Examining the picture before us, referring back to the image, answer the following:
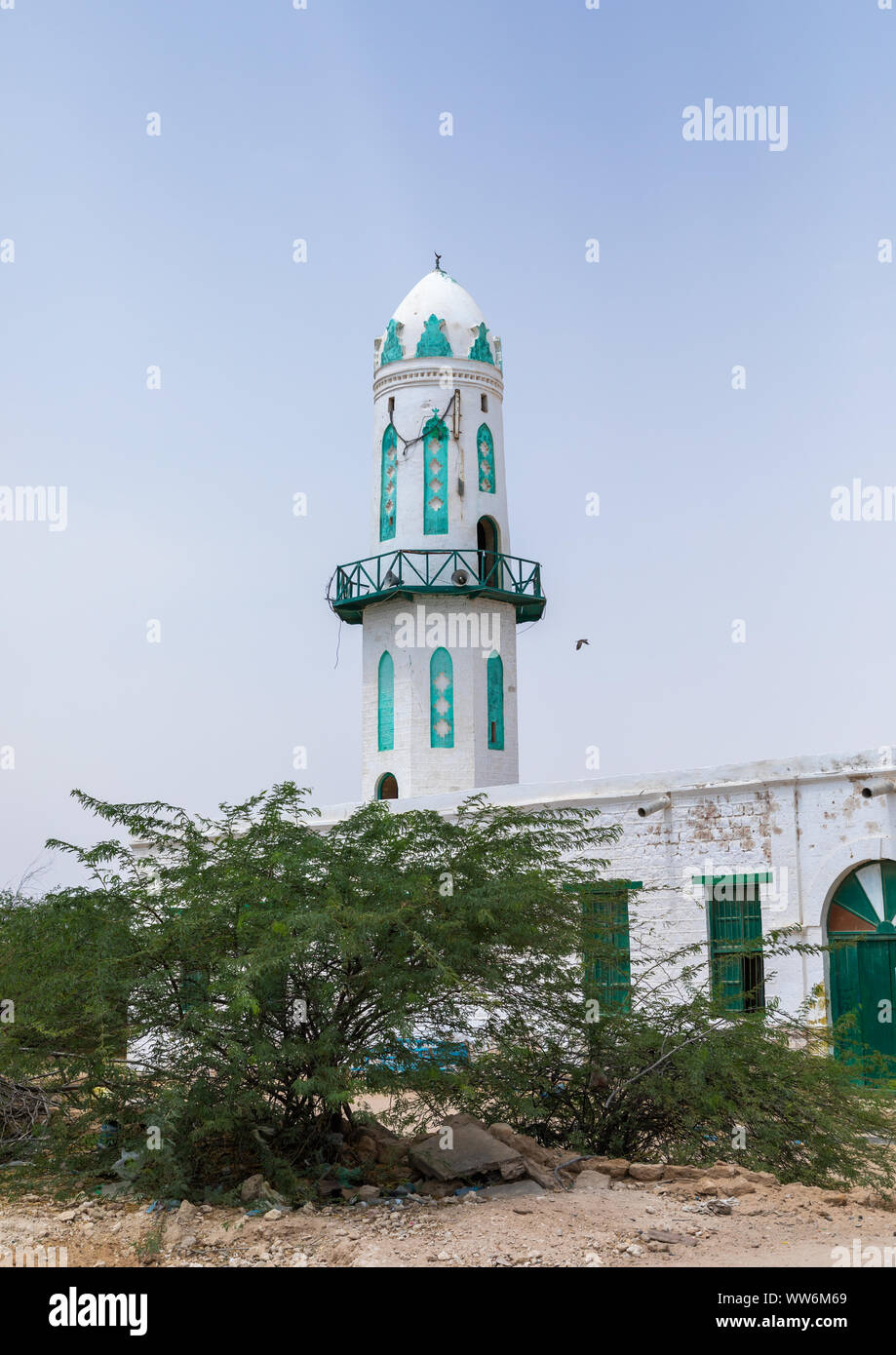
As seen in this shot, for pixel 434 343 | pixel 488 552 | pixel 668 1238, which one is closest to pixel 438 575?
pixel 488 552

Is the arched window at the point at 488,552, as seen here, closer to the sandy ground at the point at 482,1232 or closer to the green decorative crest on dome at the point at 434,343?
the green decorative crest on dome at the point at 434,343

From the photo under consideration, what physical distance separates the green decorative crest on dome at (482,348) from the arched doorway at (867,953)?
15033 mm

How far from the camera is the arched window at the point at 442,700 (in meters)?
26.3

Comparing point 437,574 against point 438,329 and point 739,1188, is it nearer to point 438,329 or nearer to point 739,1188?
point 438,329

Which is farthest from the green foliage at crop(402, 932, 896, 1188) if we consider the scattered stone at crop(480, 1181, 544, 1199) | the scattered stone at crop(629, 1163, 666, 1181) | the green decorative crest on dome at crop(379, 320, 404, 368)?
the green decorative crest on dome at crop(379, 320, 404, 368)

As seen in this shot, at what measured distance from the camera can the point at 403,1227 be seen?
8.36 metres

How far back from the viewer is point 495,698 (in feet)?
88.8

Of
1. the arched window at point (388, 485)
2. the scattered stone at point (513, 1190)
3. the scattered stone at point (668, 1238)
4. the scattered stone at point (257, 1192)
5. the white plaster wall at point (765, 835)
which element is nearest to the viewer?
the scattered stone at point (668, 1238)

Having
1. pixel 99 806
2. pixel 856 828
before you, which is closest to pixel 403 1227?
pixel 99 806

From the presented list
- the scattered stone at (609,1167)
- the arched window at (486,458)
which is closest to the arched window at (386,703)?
the arched window at (486,458)

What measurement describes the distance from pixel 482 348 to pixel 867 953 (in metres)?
16.0

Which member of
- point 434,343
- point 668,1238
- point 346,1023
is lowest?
point 668,1238

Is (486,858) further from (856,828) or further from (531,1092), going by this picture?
(856,828)
